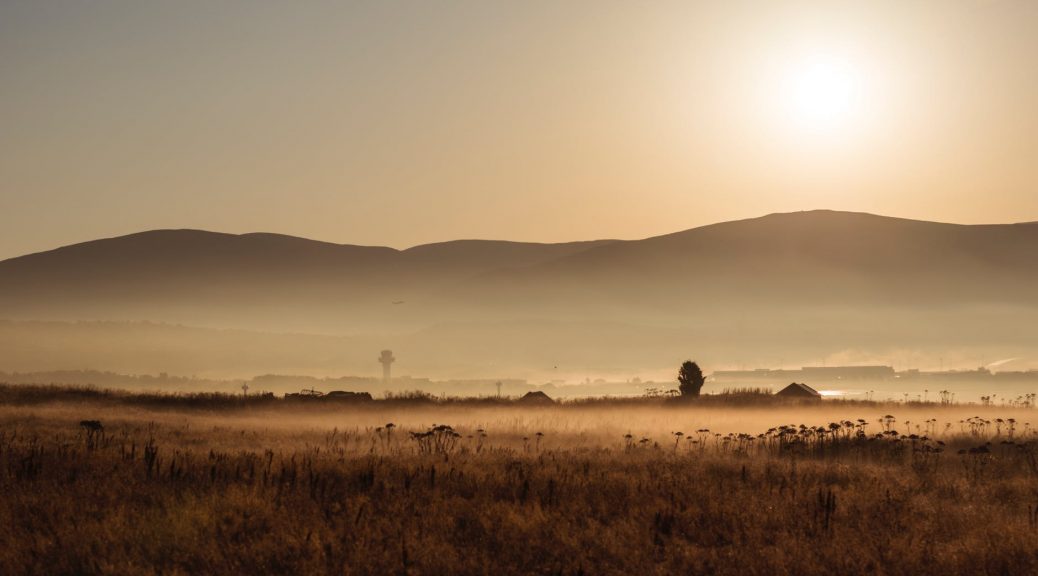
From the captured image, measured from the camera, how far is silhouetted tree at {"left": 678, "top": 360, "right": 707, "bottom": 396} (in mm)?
59031

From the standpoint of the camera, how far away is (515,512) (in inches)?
569

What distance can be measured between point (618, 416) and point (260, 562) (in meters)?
34.8

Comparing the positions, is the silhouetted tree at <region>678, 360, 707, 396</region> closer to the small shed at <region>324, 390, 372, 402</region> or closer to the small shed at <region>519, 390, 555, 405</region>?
the small shed at <region>519, 390, 555, 405</region>

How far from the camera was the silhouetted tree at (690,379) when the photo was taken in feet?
194

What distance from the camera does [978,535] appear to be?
551 inches

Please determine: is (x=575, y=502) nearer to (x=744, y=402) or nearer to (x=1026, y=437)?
(x=1026, y=437)

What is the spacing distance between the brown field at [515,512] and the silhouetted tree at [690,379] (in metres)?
32.4

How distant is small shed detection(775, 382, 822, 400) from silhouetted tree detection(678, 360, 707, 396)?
4.99 meters

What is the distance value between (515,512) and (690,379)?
46.3 metres

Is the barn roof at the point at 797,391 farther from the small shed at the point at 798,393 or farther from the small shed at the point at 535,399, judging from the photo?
the small shed at the point at 535,399

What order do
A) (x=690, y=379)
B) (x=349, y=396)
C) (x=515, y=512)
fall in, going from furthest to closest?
(x=690, y=379) < (x=349, y=396) < (x=515, y=512)

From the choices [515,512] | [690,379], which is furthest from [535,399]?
[515,512]

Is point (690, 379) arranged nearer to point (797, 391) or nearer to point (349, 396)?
point (797, 391)

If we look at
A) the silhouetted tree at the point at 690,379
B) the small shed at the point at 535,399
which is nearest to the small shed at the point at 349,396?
the small shed at the point at 535,399
